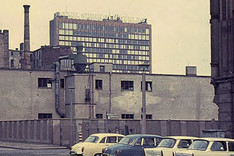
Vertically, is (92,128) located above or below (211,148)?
below

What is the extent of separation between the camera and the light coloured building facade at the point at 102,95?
7300cm

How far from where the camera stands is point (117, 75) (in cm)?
7762

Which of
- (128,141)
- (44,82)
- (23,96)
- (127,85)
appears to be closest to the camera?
(128,141)

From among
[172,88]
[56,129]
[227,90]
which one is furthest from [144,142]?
[172,88]

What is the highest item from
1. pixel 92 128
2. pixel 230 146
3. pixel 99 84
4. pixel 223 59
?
pixel 223 59

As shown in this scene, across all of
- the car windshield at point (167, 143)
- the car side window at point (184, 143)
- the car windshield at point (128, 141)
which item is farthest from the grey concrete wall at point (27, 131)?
the car side window at point (184, 143)

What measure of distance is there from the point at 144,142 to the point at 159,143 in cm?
144

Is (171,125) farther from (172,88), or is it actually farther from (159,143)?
(159,143)

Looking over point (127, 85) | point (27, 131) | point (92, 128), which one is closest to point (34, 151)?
point (92, 128)

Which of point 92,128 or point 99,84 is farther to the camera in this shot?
point 99,84

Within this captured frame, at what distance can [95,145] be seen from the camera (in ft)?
→ 105

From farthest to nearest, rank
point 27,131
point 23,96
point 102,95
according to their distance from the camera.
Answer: point 102,95 < point 23,96 < point 27,131

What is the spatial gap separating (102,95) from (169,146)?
49.3m

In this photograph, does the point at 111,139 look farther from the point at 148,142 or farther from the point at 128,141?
the point at 148,142
